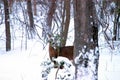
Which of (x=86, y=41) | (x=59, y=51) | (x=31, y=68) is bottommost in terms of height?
(x=31, y=68)

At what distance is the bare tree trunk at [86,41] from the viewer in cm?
428

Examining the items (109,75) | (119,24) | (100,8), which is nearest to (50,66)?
(109,75)

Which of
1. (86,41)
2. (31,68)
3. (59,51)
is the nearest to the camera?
(86,41)

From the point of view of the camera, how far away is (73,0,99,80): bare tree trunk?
14.0ft

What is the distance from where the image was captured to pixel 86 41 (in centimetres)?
430

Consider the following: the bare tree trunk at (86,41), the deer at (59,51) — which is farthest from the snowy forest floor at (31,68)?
the bare tree trunk at (86,41)

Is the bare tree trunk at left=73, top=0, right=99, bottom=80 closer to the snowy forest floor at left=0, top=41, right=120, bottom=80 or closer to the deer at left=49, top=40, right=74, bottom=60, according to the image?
the snowy forest floor at left=0, top=41, right=120, bottom=80

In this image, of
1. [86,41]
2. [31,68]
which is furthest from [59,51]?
[86,41]

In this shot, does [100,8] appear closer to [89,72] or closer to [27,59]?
[27,59]

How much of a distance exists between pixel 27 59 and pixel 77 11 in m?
4.93

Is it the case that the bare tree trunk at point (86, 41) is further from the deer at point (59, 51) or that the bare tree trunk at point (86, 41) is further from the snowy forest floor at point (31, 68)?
the deer at point (59, 51)

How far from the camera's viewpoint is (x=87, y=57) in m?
4.30

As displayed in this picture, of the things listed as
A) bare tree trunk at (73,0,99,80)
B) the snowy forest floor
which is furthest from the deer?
bare tree trunk at (73,0,99,80)

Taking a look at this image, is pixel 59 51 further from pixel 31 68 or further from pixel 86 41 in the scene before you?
pixel 86 41
